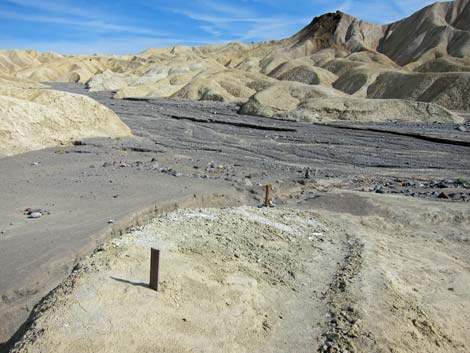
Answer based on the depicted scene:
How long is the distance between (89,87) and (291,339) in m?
63.5

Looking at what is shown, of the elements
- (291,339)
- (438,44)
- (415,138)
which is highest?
(438,44)

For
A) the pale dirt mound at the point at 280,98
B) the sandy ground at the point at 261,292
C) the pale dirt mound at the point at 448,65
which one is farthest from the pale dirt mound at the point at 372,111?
the pale dirt mound at the point at 448,65

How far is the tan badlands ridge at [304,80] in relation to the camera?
1845 cm

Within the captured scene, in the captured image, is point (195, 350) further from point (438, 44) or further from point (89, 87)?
point (438, 44)

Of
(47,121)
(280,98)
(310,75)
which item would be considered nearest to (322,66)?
(310,75)

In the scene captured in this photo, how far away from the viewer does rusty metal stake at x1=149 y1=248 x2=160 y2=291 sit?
567 centimetres

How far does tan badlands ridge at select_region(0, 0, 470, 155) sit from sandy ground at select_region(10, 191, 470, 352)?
405 inches

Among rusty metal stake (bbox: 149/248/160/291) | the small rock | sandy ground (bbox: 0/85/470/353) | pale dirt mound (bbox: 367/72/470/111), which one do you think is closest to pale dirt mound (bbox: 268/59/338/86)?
pale dirt mound (bbox: 367/72/470/111)

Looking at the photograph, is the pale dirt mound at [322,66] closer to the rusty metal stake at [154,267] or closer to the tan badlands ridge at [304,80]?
the tan badlands ridge at [304,80]

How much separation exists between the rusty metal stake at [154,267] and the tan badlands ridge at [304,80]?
1141cm

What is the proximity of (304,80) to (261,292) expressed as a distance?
50038 mm

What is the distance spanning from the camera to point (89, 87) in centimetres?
6400

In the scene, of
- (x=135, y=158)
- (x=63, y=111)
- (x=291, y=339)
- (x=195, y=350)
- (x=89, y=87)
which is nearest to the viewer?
(x=195, y=350)

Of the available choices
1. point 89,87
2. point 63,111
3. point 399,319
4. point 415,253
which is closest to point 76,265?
point 399,319
